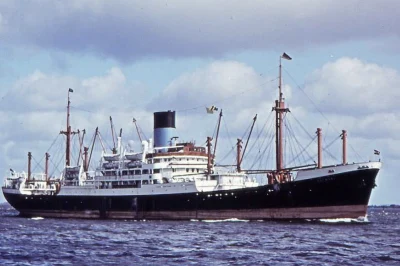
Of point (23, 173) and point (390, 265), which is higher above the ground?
point (23, 173)

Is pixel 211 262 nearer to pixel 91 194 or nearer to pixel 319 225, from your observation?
pixel 319 225

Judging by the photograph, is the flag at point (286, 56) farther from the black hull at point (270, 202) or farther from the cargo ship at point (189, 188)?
the black hull at point (270, 202)

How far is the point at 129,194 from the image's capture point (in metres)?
81.8

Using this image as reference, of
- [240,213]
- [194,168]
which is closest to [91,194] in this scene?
[194,168]

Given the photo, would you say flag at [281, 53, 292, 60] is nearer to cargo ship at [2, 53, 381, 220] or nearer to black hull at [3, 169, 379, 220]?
cargo ship at [2, 53, 381, 220]

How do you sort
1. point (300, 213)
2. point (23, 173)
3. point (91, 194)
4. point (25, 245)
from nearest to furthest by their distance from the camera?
point (25, 245)
point (300, 213)
point (91, 194)
point (23, 173)

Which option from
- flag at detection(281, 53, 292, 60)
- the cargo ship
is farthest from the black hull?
flag at detection(281, 53, 292, 60)

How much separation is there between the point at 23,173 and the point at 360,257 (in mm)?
73055

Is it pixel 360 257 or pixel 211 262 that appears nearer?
pixel 211 262

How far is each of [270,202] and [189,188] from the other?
33.5ft

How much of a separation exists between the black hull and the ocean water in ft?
17.6

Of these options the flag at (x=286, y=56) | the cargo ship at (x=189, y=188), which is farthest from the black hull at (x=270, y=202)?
the flag at (x=286, y=56)

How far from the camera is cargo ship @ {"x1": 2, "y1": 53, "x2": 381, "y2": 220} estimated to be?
6638cm

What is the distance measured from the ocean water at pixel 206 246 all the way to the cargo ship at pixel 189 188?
5957 mm
